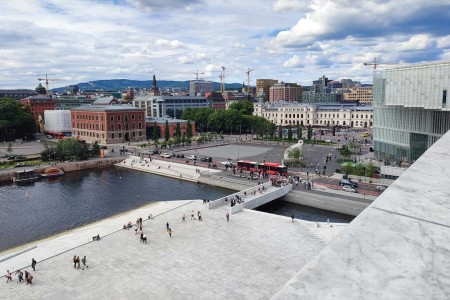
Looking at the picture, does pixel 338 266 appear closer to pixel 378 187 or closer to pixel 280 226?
pixel 280 226

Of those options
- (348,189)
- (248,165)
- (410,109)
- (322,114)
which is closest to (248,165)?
(248,165)

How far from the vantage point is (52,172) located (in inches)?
2689

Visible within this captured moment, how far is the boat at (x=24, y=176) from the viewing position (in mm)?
64188

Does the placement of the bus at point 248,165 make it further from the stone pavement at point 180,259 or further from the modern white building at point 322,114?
the modern white building at point 322,114

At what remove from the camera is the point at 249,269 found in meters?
26.8

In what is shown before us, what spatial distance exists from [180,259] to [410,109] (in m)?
48.9

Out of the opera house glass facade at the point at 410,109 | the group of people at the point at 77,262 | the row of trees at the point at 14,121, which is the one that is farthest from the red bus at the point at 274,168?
the row of trees at the point at 14,121

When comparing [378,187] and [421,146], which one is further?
[421,146]

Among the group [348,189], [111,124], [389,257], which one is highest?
[389,257]

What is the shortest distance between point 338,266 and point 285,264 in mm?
24198

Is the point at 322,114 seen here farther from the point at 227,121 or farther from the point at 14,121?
the point at 14,121

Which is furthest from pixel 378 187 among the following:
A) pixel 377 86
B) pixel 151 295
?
pixel 151 295

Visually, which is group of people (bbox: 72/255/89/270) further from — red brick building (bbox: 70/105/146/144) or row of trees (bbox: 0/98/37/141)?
row of trees (bbox: 0/98/37/141)

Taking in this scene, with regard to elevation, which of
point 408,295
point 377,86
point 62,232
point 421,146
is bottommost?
point 62,232
